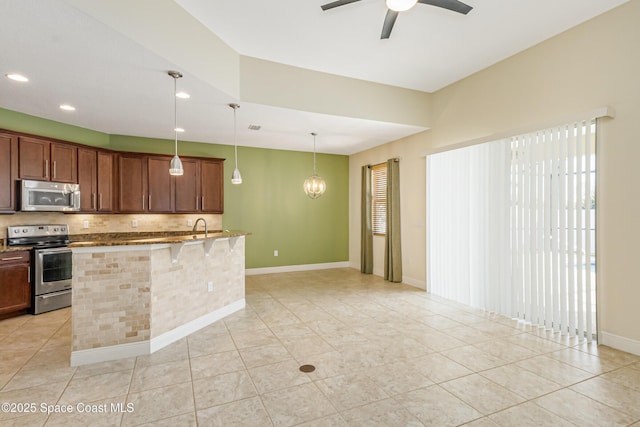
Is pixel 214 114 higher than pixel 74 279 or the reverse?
higher

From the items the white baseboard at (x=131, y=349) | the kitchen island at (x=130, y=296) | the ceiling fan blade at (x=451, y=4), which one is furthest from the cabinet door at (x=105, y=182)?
the ceiling fan blade at (x=451, y=4)

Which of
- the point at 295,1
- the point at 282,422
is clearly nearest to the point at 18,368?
the point at 282,422

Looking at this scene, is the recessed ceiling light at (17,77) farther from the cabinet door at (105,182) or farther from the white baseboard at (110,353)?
the white baseboard at (110,353)

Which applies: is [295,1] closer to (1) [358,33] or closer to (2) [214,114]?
(1) [358,33]

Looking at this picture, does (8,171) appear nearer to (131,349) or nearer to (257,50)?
(131,349)

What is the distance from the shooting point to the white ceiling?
2.82 m

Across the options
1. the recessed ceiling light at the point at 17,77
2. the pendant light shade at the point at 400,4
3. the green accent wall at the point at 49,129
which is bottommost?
the green accent wall at the point at 49,129

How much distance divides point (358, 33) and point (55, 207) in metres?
4.97

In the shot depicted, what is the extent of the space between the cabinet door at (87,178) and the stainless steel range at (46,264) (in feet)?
1.90

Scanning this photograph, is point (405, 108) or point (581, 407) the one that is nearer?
point (581, 407)

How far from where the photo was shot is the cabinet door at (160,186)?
19.8ft

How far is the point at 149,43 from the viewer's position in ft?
9.57

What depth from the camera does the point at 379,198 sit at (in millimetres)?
7336

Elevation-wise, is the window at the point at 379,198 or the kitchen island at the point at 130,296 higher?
the window at the point at 379,198
